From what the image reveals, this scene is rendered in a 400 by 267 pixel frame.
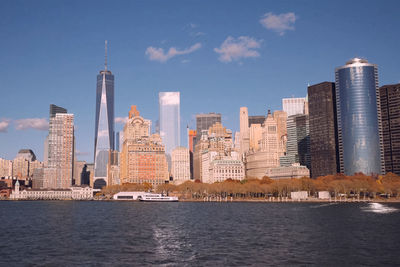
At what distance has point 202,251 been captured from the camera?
227 feet

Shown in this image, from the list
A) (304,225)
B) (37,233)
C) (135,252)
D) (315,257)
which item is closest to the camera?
(315,257)

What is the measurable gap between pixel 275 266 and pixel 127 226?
57.9 metres

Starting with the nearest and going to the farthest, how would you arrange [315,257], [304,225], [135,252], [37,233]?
[315,257]
[135,252]
[37,233]
[304,225]

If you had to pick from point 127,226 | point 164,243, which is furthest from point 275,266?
point 127,226

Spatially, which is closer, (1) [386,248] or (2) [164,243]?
(1) [386,248]

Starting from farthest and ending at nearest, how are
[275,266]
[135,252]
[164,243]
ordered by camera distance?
[164,243], [135,252], [275,266]

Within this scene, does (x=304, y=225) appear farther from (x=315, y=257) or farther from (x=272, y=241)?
(x=315, y=257)

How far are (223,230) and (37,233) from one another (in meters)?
38.2

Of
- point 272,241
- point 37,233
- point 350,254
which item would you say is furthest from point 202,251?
point 37,233

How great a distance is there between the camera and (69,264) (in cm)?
5962

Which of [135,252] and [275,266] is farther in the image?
[135,252]

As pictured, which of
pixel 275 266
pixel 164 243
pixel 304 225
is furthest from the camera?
pixel 304 225

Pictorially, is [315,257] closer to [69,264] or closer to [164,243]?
[164,243]

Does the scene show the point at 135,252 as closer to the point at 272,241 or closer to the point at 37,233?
the point at 272,241
